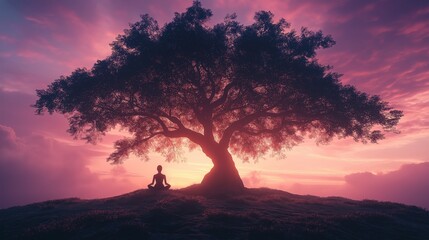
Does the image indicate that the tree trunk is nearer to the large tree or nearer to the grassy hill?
the large tree

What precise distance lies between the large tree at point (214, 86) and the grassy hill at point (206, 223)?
10.3 metres

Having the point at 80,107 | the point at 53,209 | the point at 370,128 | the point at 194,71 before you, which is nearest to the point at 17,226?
the point at 53,209

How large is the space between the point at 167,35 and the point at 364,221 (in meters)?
21.8

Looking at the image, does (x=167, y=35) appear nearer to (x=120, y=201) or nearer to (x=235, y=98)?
(x=235, y=98)

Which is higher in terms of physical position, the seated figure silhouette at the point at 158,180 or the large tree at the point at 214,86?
the large tree at the point at 214,86

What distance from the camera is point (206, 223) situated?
19.1 metres

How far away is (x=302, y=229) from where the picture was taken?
18562mm

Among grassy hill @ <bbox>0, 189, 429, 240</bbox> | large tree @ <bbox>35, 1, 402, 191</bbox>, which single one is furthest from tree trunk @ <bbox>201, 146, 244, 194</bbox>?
grassy hill @ <bbox>0, 189, 429, 240</bbox>

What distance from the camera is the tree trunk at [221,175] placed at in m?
37.1

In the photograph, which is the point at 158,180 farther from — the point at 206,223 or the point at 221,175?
the point at 206,223

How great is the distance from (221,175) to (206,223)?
18958 millimetres

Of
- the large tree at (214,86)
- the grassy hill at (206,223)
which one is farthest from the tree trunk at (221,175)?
the grassy hill at (206,223)

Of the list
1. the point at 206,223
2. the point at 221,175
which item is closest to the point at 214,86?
the point at 221,175

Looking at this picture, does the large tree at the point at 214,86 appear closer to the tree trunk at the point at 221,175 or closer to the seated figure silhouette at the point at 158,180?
the tree trunk at the point at 221,175
